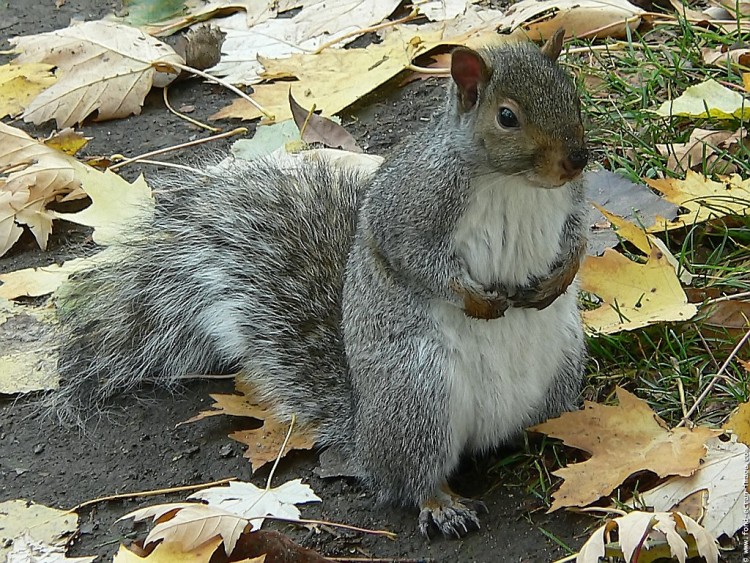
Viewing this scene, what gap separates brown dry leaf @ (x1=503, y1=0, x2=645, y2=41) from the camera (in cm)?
258

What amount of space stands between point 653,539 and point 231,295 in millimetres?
886

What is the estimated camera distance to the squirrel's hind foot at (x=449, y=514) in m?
1.58

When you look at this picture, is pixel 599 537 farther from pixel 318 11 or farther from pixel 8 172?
pixel 318 11

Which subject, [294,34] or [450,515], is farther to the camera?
[294,34]

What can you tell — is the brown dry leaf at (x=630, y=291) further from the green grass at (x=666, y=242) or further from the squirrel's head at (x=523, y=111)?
the squirrel's head at (x=523, y=111)

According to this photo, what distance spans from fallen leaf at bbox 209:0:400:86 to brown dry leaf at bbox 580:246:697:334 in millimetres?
1206

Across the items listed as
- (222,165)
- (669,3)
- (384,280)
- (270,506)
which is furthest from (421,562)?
(669,3)

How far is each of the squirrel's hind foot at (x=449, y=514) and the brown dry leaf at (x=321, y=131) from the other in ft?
3.24

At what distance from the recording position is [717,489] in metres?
1.43

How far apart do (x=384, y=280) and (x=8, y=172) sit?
49.2 inches

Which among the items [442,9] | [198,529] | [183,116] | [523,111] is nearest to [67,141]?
[183,116]

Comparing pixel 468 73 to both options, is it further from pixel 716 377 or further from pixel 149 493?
pixel 149 493

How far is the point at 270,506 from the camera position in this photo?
1620 millimetres

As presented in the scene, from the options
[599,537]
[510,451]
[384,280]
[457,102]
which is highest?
[457,102]
